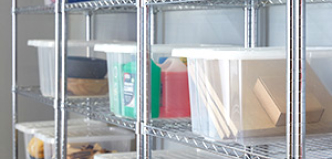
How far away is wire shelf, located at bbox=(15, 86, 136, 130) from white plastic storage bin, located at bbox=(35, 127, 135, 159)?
0.53 feet

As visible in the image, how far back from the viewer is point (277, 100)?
1408mm

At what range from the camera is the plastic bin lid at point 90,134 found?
2.47m

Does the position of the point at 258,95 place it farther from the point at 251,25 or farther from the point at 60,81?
the point at 60,81

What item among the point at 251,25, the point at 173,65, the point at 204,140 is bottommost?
the point at 204,140

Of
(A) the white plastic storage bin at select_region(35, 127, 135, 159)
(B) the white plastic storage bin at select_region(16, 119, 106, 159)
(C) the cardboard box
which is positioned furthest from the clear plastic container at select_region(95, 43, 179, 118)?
(B) the white plastic storage bin at select_region(16, 119, 106, 159)

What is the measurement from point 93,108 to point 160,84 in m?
0.49

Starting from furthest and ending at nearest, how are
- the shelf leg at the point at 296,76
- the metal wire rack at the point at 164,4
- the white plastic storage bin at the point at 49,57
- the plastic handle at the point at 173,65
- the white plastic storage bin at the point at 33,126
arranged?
1. the white plastic storage bin at the point at 33,126
2. the white plastic storage bin at the point at 49,57
3. the plastic handle at the point at 173,65
4. the metal wire rack at the point at 164,4
5. the shelf leg at the point at 296,76

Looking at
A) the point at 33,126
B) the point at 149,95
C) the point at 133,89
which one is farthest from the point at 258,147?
the point at 33,126

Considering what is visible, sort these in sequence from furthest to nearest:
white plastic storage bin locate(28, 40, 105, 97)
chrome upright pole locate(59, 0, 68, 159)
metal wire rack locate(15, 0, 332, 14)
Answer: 1. white plastic storage bin locate(28, 40, 105, 97)
2. chrome upright pole locate(59, 0, 68, 159)
3. metal wire rack locate(15, 0, 332, 14)

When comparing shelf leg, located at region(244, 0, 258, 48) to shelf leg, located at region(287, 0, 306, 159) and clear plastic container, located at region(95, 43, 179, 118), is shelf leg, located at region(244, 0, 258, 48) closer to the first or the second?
clear plastic container, located at region(95, 43, 179, 118)

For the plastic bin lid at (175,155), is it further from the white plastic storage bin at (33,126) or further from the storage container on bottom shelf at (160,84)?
the white plastic storage bin at (33,126)

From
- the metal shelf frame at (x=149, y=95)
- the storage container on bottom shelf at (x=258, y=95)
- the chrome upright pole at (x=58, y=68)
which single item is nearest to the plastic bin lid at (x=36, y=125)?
the metal shelf frame at (x=149, y=95)

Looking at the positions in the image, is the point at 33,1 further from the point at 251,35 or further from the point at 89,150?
the point at 251,35

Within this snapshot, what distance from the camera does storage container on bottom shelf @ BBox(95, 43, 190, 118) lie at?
1888 millimetres
